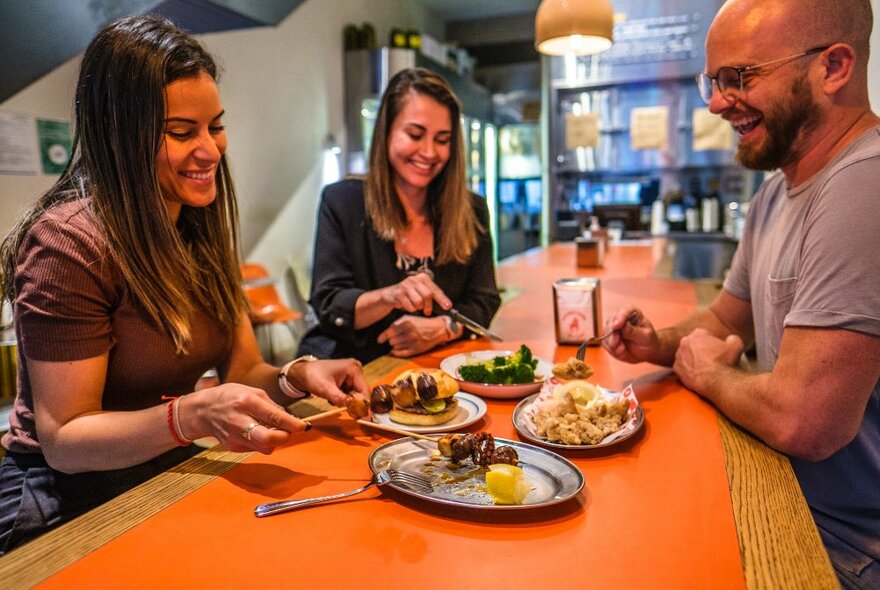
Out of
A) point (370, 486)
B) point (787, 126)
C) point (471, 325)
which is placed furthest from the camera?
point (471, 325)

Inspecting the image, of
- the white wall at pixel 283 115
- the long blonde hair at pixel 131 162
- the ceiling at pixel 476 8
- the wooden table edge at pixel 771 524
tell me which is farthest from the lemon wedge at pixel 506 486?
the ceiling at pixel 476 8

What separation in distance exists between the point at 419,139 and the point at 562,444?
144cm

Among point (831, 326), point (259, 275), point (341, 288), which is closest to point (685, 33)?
point (259, 275)

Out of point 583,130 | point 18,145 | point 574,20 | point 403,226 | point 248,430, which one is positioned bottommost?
point 248,430

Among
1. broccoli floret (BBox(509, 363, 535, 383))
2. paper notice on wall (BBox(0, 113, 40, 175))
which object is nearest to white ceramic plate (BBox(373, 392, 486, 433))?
broccoli floret (BBox(509, 363, 535, 383))

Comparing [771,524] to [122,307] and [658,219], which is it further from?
[658,219]

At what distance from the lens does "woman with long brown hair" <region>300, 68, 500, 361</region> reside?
7.32 ft

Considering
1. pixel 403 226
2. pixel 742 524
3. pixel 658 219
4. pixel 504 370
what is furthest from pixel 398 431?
pixel 658 219

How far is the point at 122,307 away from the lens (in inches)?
52.0

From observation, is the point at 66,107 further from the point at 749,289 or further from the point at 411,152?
the point at 749,289

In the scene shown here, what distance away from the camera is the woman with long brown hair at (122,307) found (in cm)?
118

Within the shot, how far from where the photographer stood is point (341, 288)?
2193 millimetres

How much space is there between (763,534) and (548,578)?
34 centimetres

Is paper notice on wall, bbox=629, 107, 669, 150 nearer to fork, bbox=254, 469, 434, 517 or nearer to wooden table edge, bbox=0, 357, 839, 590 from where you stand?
wooden table edge, bbox=0, 357, 839, 590
